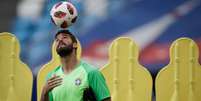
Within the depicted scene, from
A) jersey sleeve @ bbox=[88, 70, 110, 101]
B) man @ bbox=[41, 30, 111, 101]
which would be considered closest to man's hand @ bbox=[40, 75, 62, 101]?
man @ bbox=[41, 30, 111, 101]

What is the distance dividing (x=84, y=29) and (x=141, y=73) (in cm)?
74

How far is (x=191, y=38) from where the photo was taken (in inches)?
246

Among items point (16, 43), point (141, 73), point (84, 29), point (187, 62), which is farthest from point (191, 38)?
point (16, 43)

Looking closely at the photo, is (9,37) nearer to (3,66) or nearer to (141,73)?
(3,66)

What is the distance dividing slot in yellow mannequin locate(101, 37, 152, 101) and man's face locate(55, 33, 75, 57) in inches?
55.8

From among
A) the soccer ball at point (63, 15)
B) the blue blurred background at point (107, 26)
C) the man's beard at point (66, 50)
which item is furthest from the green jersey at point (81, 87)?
the blue blurred background at point (107, 26)

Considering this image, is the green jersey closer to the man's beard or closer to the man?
the man

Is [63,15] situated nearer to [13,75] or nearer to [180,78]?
[13,75]

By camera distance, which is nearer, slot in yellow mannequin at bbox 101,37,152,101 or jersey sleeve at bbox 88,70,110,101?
jersey sleeve at bbox 88,70,110,101

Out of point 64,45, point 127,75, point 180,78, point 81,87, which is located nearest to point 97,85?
point 81,87

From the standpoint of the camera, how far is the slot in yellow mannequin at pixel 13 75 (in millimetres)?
6234

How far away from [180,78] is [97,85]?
177cm

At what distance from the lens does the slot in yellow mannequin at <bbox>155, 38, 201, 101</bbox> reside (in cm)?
618

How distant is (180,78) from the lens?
620cm
